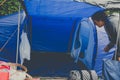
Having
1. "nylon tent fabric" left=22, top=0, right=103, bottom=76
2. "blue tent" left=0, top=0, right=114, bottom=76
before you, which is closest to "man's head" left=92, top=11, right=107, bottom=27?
"blue tent" left=0, top=0, right=114, bottom=76

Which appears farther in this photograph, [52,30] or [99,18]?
[52,30]

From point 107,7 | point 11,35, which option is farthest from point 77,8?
point 11,35

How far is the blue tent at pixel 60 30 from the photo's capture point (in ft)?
27.1

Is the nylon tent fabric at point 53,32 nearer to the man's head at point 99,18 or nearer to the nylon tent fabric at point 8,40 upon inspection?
the nylon tent fabric at point 8,40

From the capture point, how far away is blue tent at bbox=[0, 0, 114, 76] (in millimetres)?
8250

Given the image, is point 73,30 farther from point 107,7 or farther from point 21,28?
point 107,7

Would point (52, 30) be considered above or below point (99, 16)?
below

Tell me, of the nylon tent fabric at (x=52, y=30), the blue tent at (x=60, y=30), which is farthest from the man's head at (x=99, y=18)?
the nylon tent fabric at (x=52, y=30)

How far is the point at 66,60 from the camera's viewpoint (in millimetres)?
10891

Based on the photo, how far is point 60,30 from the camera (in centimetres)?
1120

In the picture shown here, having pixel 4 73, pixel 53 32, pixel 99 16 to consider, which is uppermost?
pixel 99 16

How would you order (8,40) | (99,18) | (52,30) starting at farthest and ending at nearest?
(52,30)
(8,40)
(99,18)

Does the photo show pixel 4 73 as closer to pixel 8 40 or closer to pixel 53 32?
pixel 8 40

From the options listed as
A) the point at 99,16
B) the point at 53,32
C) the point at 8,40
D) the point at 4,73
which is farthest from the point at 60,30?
the point at 4,73
